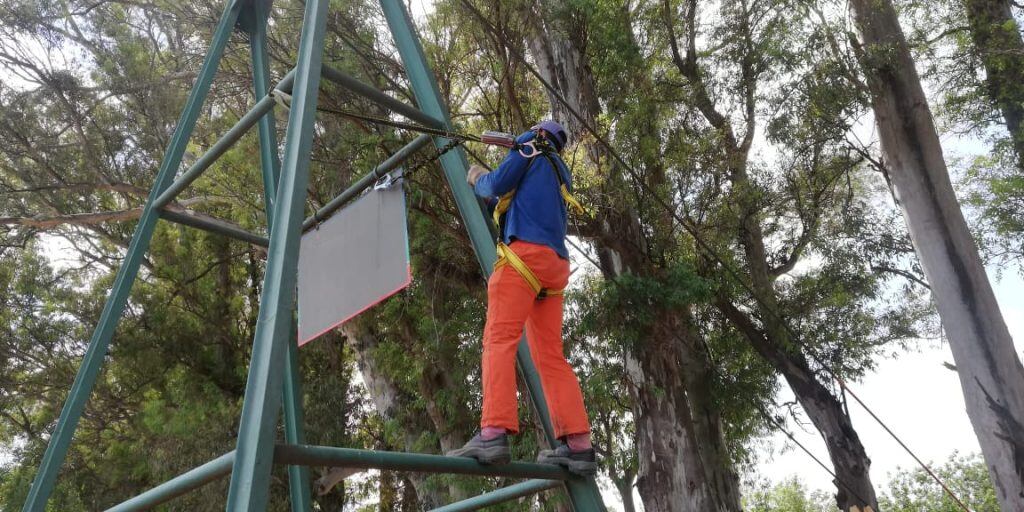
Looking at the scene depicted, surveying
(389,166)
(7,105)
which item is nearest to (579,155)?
(389,166)

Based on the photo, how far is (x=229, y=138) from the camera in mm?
3049

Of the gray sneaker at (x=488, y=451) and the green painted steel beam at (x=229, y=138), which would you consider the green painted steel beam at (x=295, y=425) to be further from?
the gray sneaker at (x=488, y=451)

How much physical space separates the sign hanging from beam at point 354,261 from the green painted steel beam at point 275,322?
1.50ft

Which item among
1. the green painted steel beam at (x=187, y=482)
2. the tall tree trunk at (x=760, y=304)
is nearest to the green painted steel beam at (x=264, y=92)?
the green painted steel beam at (x=187, y=482)

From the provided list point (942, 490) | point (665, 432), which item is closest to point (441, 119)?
point (665, 432)

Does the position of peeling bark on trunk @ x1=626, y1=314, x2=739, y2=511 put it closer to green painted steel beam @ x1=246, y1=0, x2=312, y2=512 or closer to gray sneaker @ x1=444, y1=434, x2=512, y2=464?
green painted steel beam @ x1=246, y1=0, x2=312, y2=512

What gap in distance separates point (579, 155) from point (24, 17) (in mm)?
7312

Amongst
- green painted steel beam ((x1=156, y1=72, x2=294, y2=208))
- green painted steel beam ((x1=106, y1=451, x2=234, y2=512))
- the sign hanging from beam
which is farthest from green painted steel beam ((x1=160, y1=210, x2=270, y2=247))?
green painted steel beam ((x1=106, y1=451, x2=234, y2=512))

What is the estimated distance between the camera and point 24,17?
965 centimetres

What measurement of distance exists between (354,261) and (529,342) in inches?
28.1

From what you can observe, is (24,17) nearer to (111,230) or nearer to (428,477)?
(111,230)

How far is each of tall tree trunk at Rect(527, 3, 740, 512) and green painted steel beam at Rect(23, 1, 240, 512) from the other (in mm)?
5003

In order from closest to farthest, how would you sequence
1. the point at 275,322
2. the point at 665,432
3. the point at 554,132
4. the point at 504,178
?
the point at 275,322 → the point at 504,178 → the point at 554,132 → the point at 665,432

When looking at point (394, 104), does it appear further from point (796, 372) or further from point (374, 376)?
point (374, 376)
